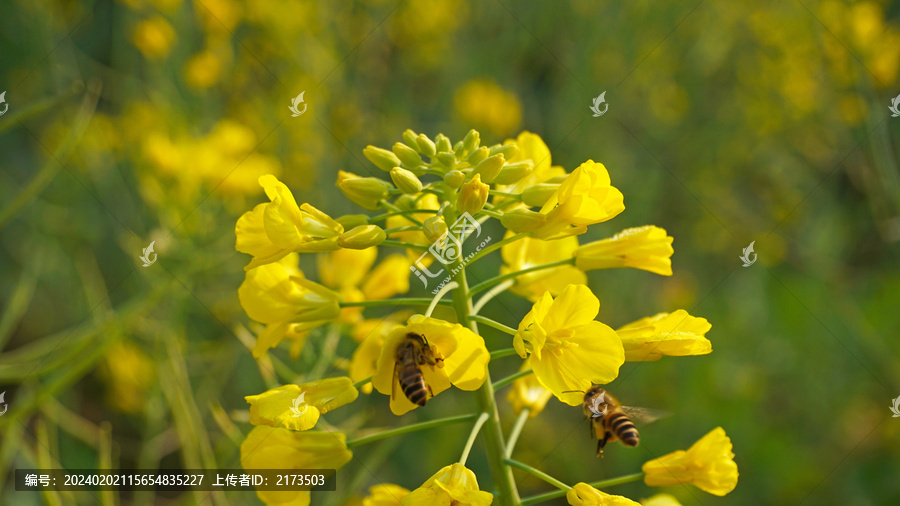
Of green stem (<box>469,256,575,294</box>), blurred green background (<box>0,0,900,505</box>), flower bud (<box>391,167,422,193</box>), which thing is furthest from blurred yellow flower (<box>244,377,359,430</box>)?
blurred green background (<box>0,0,900,505</box>)

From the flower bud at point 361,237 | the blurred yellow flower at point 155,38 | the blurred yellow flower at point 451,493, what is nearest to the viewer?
the blurred yellow flower at point 451,493

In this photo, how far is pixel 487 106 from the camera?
194 inches

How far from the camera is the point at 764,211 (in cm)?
542

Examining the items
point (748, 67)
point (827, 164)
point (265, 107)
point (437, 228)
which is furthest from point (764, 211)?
point (437, 228)

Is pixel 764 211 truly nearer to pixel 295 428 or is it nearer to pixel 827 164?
pixel 827 164

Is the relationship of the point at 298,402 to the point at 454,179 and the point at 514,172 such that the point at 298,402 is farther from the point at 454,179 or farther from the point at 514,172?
the point at 514,172

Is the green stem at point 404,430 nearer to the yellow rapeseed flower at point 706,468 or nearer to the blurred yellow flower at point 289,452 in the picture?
the blurred yellow flower at point 289,452

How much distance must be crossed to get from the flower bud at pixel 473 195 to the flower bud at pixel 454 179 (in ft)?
0.20

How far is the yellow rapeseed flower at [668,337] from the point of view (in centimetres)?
123

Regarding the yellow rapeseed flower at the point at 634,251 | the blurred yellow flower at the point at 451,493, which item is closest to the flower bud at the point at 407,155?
the yellow rapeseed flower at the point at 634,251

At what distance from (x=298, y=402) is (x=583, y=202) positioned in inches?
27.5

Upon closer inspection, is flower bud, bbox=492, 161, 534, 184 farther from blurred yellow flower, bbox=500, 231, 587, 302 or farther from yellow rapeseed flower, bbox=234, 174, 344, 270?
yellow rapeseed flower, bbox=234, 174, 344, 270

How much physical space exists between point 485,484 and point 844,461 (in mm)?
1902

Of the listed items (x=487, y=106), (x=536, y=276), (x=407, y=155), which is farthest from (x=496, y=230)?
(x=407, y=155)
